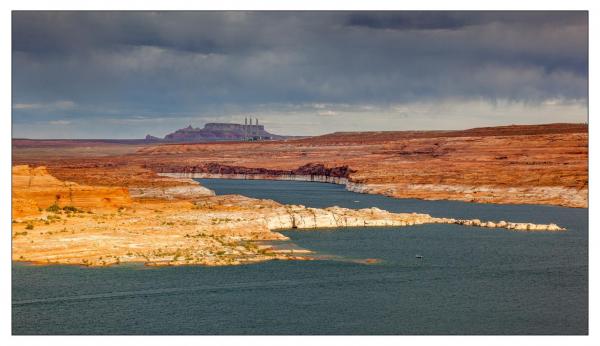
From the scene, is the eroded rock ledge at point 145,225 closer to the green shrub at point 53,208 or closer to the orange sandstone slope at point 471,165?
the green shrub at point 53,208

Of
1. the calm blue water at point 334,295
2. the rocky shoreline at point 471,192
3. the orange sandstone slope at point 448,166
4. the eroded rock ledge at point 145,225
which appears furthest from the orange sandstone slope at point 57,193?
the rocky shoreline at point 471,192

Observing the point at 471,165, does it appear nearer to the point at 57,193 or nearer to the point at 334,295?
the point at 57,193

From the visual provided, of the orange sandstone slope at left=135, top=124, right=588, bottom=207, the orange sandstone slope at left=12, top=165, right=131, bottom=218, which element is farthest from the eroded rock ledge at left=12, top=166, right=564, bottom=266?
the orange sandstone slope at left=135, top=124, right=588, bottom=207

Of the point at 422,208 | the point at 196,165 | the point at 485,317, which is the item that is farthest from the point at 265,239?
the point at 196,165

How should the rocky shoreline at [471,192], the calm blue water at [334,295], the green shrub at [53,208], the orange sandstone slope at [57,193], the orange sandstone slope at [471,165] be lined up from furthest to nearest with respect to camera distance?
the orange sandstone slope at [471,165], the rocky shoreline at [471,192], the orange sandstone slope at [57,193], the green shrub at [53,208], the calm blue water at [334,295]

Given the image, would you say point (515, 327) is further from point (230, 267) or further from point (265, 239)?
point (265, 239)

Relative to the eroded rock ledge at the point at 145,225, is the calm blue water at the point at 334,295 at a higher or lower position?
lower

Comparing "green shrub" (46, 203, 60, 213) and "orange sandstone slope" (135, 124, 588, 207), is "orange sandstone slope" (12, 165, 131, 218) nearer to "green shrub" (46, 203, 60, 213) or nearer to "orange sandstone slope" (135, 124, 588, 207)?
"green shrub" (46, 203, 60, 213)

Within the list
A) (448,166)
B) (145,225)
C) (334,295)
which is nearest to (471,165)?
(448,166)
